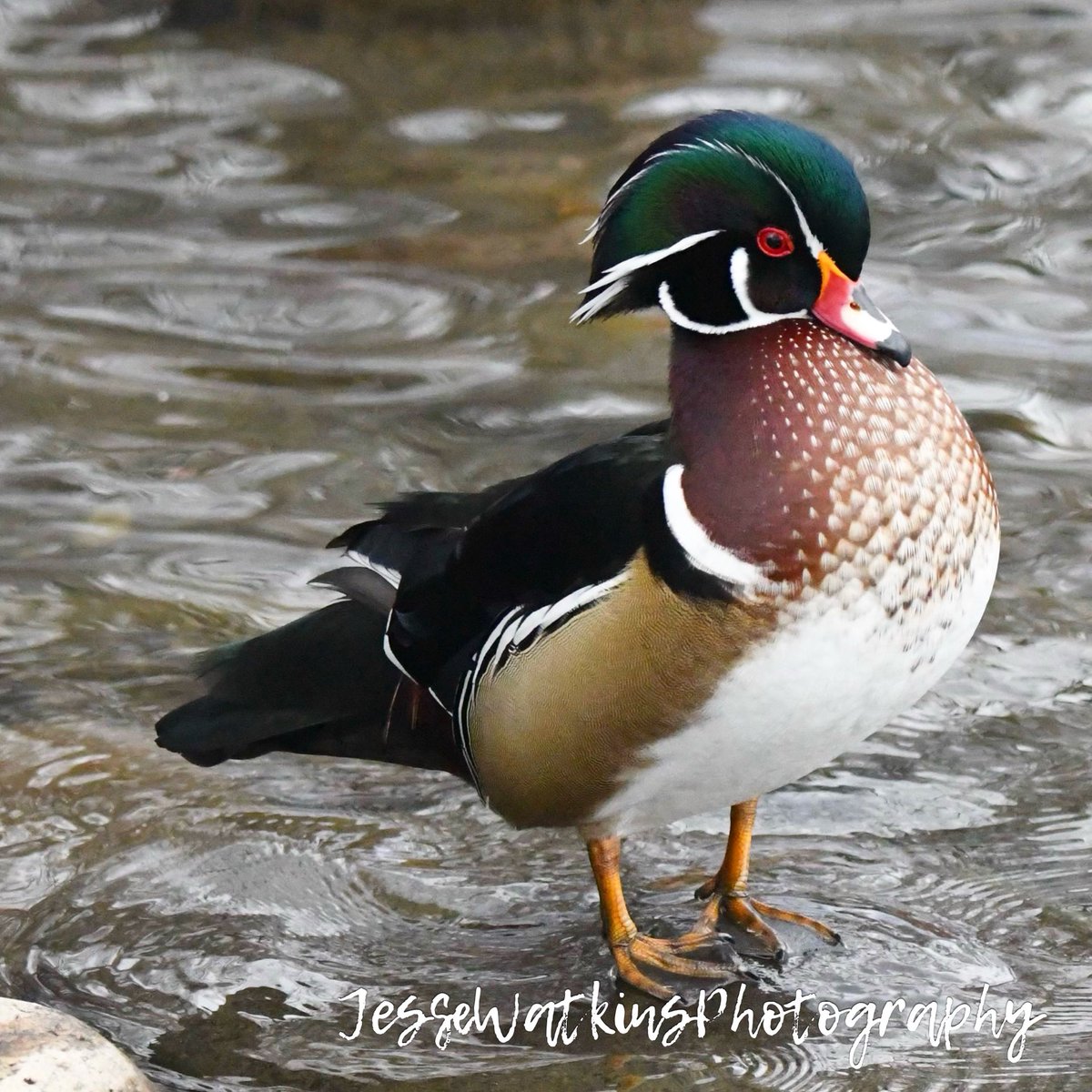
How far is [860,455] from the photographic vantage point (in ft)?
9.66

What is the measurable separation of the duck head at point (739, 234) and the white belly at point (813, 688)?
16.0 inches

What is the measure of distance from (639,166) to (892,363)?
1.65 feet

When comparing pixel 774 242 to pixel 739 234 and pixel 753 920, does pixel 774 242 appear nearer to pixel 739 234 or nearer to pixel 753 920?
pixel 739 234

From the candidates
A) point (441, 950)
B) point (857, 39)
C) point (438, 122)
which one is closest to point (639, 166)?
point (441, 950)

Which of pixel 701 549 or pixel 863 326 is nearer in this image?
pixel 701 549

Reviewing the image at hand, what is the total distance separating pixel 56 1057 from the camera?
9.08 feet

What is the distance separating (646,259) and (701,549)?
467 millimetres

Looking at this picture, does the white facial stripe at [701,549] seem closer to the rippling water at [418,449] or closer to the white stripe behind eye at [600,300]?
the white stripe behind eye at [600,300]

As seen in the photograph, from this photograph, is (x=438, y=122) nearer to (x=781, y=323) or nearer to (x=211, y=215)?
(x=211, y=215)

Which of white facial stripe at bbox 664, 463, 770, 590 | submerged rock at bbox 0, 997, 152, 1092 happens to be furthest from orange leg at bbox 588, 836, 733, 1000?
submerged rock at bbox 0, 997, 152, 1092
